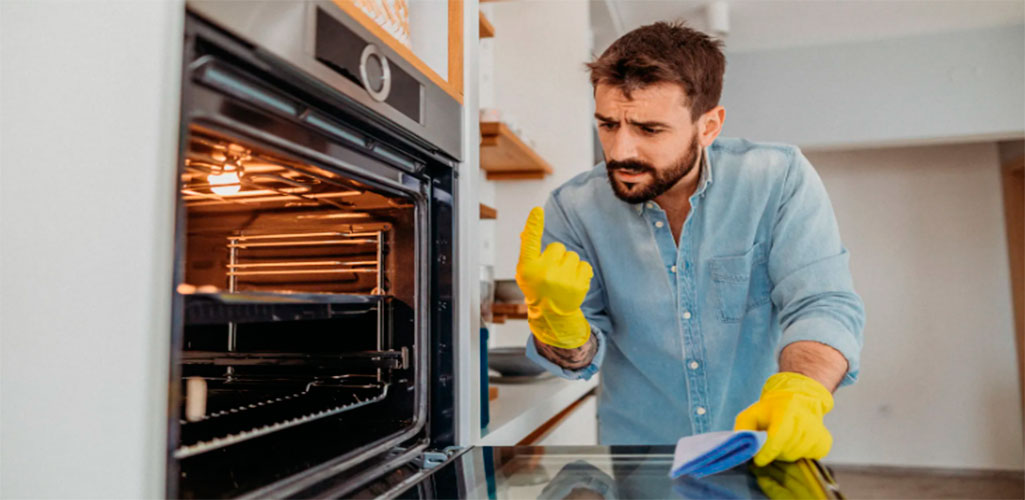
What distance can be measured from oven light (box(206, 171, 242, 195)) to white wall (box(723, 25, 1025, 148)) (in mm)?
2679

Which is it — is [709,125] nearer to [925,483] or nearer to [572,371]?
[572,371]

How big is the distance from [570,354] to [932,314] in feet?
12.9

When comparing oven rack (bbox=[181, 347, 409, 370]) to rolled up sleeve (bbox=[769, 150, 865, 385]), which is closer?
oven rack (bbox=[181, 347, 409, 370])

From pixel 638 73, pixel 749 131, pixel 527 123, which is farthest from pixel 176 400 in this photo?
pixel 749 131

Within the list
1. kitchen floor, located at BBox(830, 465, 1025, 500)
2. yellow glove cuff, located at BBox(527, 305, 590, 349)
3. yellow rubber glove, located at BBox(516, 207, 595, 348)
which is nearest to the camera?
yellow rubber glove, located at BBox(516, 207, 595, 348)

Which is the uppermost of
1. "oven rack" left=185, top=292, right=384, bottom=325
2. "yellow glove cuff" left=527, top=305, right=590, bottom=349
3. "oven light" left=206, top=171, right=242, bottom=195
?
"oven light" left=206, top=171, right=242, bottom=195

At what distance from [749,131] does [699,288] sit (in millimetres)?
2077

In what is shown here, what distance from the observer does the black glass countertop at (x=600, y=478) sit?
66 centimetres

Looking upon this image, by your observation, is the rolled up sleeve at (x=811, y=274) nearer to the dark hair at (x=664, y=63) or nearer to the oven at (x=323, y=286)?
the dark hair at (x=664, y=63)

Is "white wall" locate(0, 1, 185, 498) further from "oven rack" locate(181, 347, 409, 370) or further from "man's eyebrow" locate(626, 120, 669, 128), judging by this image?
"man's eyebrow" locate(626, 120, 669, 128)

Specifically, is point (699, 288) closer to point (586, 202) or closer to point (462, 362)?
point (586, 202)

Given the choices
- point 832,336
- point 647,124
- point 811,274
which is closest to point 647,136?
point 647,124

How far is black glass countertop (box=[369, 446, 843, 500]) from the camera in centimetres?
66

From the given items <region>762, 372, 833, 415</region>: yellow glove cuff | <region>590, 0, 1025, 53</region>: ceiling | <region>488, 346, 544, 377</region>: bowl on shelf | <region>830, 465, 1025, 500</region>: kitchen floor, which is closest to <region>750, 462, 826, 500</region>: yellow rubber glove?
<region>762, 372, 833, 415</region>: yellow glove cuff
